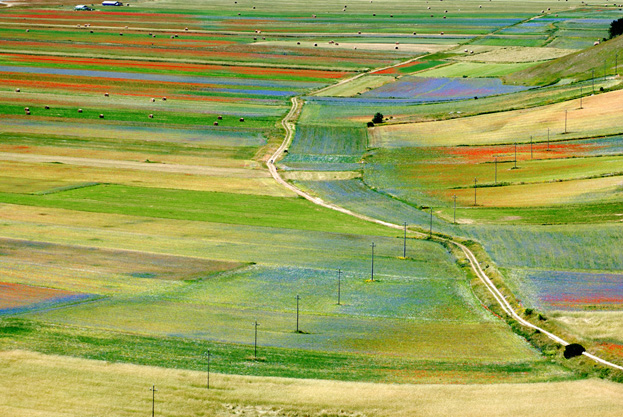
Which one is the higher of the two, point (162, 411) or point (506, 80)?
point (506, 80)

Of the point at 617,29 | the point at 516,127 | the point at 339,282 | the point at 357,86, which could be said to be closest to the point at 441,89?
the point at 357,86

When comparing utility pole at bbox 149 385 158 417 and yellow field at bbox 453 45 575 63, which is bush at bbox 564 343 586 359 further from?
yellow field at bbox 453 45 575 63

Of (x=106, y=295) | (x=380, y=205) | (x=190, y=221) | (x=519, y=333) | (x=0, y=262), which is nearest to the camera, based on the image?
Answer: (x=519, y=333)

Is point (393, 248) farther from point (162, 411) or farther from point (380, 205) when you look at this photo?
point (162, 411)

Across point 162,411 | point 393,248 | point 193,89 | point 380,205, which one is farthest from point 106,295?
point 193,89

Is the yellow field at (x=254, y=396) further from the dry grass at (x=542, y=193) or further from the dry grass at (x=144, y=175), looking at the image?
the dry grass at (x=144, y=175)

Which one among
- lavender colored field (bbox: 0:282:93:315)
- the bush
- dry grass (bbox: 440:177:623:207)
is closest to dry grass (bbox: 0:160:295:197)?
dry grass (bbox: 440:177:623:207)
